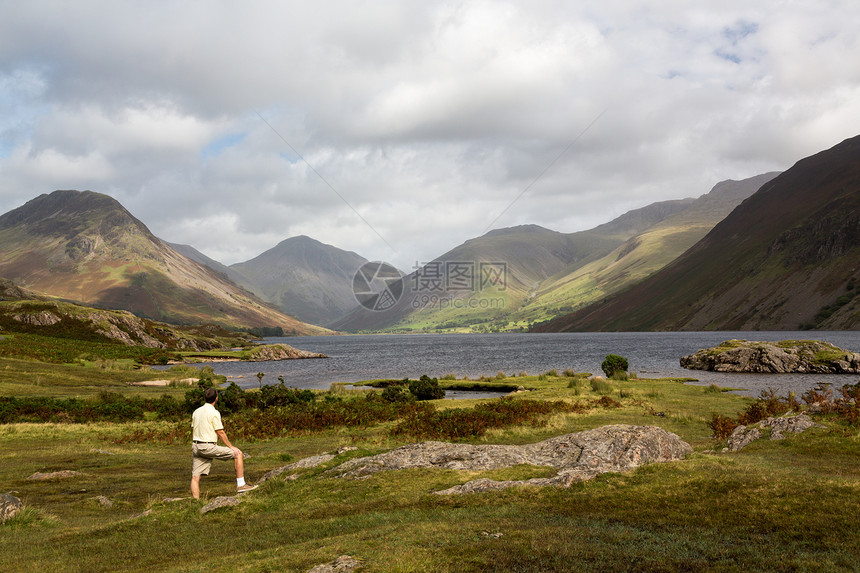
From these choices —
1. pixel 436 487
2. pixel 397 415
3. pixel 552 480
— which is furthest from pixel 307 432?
pixel 552 480

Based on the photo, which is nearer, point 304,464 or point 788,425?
point 304,464

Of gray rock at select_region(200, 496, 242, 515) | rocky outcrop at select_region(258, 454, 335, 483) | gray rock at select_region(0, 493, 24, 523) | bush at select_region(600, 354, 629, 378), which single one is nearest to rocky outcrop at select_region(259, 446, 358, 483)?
rocky outcrop at select_region(258, 454, 335, 483)

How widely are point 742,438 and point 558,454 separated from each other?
9.47 meters

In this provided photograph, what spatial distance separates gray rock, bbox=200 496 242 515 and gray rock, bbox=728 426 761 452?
1957 centimetres

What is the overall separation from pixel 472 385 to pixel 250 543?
193ft

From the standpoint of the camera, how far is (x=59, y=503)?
17484 millimetres

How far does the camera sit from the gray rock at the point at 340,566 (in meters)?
8.92

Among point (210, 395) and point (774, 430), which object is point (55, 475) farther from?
point (774, 430)

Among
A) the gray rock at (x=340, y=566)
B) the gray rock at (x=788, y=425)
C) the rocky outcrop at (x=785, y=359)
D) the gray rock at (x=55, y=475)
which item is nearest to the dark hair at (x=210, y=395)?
the gray rock at (x=55, y=475)

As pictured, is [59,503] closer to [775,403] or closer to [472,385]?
[775,403]

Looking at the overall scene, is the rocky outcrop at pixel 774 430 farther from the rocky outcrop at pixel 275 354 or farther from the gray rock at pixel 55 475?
the rocky outcrop at pixel 275 354

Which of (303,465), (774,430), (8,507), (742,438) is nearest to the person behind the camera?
(8,507)

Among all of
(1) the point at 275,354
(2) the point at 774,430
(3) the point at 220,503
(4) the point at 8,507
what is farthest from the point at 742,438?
(1) the point at 275,354

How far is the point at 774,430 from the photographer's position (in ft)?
74.4
